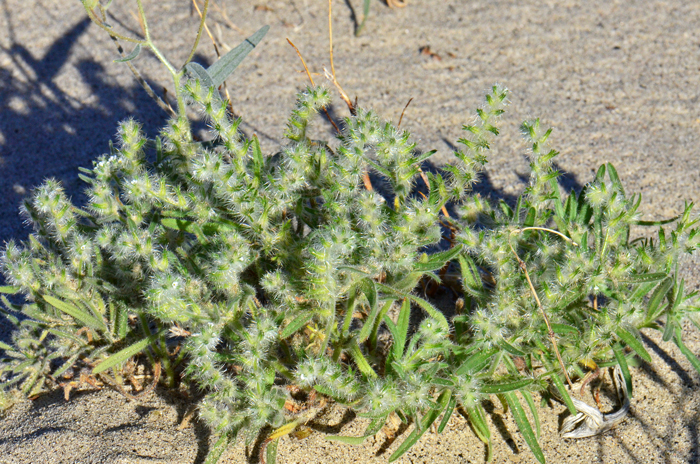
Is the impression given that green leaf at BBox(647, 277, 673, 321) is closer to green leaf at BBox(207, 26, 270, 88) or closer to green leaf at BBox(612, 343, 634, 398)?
green leaf at BBox(612, 343, 634, 398)

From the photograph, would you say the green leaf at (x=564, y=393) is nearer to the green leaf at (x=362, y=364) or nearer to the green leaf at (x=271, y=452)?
the green leaf at (x=362, y=364)

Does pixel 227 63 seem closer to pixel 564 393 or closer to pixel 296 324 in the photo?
pixel 296 324

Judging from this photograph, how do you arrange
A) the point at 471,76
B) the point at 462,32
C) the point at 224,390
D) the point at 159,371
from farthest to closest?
1. the point at 462,32
2. the point at 471,76
3. the point at 159,371
4. the point at 224,390

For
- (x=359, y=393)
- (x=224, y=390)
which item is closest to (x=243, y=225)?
(x=224, y=390)

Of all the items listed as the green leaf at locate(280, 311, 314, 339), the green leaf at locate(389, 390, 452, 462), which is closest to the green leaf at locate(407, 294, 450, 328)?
the green leaf at locate(389, 390, 452, 462)

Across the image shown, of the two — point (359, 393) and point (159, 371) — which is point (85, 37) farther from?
point (359, 393)

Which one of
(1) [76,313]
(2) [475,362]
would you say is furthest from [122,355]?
(2) [475,362]
